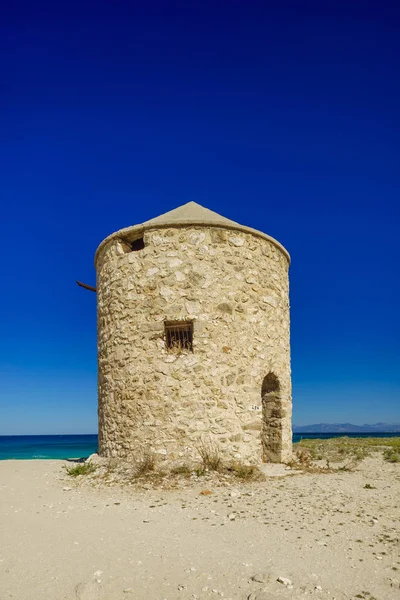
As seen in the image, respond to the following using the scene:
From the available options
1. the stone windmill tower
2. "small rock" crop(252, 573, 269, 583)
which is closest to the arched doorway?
the stone windmill tower

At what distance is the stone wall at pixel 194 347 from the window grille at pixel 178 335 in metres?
0.15

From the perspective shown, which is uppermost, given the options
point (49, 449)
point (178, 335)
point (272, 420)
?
point (178, 335)

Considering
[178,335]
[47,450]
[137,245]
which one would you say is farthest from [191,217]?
[47,450]

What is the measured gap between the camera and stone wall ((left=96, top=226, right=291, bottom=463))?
28.1ft

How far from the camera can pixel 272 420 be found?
1002cm

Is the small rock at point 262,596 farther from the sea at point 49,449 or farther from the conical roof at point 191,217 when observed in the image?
the sea at point 49,449

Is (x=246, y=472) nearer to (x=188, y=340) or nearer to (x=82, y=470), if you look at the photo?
(x=188, y=340)

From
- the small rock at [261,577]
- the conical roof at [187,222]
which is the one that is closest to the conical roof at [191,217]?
the conical roof at [187,222]

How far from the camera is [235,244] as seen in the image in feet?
30.8

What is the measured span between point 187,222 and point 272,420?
4611mm

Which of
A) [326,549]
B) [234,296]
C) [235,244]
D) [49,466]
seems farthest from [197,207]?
[326,549]

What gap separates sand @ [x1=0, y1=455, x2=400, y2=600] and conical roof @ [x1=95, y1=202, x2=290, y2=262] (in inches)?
191

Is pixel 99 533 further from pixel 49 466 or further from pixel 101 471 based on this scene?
pixel 49 466

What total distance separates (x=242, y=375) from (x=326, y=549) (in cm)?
448
